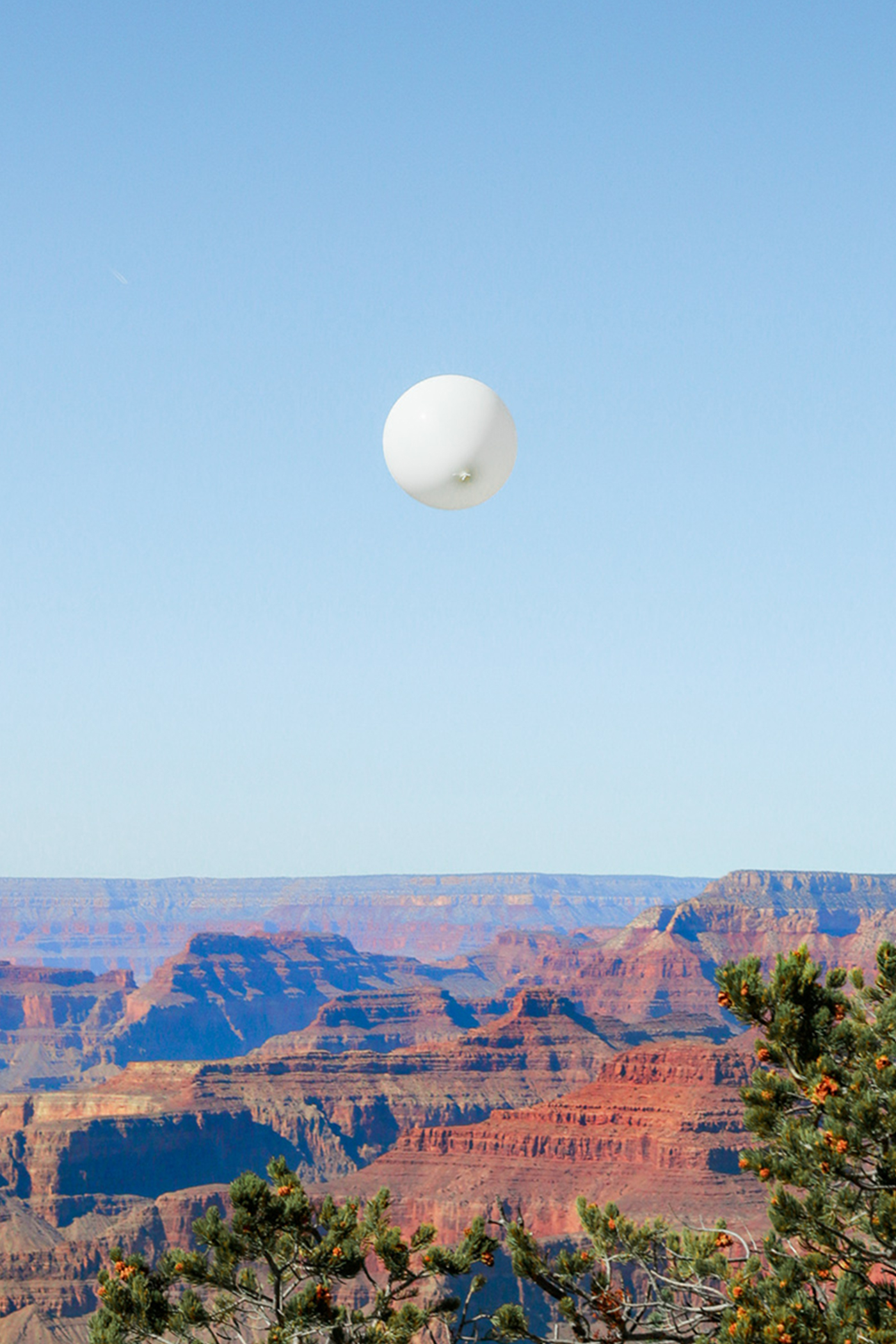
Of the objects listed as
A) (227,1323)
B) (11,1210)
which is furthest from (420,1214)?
(227,1323)

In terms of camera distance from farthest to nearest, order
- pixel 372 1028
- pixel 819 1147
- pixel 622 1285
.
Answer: pixel 372 1028, pixel 622 1285, pixel 819 1147

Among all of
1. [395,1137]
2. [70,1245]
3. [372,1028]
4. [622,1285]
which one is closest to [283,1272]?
[622,1285]

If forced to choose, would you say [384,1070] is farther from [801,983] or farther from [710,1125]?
[801,983]

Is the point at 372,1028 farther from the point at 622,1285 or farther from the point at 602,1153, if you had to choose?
the point at 622,1285

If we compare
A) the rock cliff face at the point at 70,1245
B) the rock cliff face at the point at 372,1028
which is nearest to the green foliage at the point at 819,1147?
the rock cliff face at the point at 70,1245

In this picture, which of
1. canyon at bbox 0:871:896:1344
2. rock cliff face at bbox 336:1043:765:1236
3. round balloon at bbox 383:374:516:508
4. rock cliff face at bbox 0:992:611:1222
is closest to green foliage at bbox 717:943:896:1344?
round balloon at bbox 383:374:516:508

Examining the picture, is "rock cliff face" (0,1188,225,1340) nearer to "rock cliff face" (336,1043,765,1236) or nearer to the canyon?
the canyon
